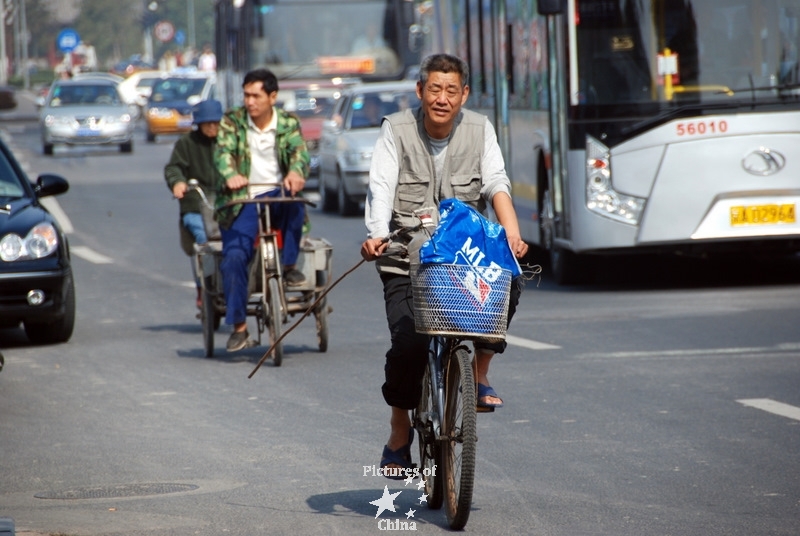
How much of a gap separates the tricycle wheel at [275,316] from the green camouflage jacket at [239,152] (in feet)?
1.70

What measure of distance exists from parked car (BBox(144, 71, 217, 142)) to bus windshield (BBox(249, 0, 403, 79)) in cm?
1623

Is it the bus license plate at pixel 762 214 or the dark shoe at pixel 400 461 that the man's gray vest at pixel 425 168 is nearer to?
the dark shoe at pixel 400 461

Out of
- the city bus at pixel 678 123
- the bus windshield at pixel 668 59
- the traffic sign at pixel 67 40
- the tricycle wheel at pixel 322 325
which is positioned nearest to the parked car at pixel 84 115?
the traffic sign at pixel 67 40

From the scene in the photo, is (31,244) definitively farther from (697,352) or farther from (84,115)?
(84,115)

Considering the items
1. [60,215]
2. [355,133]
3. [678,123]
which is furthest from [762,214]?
[60,215]

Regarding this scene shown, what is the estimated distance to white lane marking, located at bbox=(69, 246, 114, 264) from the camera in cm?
1850

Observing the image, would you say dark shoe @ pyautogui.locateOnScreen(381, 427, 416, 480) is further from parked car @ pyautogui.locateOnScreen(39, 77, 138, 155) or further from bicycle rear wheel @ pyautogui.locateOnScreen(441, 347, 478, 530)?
parked car @ pyautogui.locateOnScreen(39, 77, 138, 155)

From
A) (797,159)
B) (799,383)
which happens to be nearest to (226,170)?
(799,383)

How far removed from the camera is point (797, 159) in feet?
46.1

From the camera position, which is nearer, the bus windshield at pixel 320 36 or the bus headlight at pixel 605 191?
the bus headlight at pixel 605 191

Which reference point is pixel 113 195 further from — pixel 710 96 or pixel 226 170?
pixel 226 170

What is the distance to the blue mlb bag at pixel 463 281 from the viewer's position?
5.68 m

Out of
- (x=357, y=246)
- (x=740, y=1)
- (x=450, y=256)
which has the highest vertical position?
(x=740, y=1)

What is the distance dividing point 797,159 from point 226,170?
5.65 m
